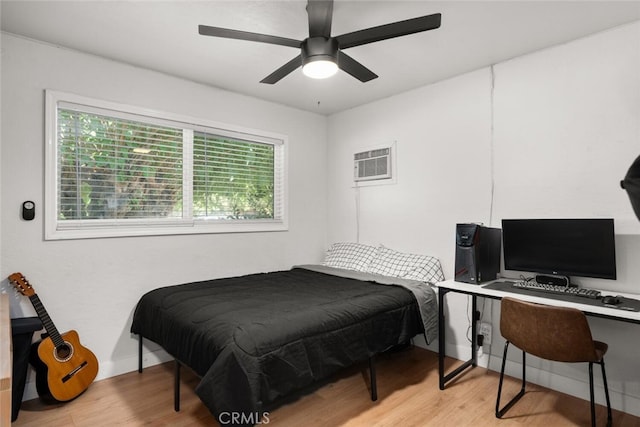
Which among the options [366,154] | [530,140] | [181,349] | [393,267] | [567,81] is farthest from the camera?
[366,154]

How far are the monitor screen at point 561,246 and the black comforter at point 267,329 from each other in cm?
86

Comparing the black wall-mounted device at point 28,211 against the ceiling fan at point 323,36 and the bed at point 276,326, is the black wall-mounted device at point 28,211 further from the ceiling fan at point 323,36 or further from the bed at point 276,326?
the ceiling fan at point 323,36

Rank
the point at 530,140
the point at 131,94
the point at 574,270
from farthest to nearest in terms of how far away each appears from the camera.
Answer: the point at 131,94 < the point at 530,140 < the point at 574,270

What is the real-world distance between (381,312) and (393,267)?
90 cm

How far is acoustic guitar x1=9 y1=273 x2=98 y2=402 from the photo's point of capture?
223cm

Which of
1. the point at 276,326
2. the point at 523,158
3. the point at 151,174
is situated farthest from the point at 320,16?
the point at 151,174

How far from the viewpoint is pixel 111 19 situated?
2.18 m

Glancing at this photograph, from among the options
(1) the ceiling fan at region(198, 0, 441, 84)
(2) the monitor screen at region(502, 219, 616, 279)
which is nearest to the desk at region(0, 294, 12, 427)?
(1) the ceiling fan at region(198, 0, 441, 84)

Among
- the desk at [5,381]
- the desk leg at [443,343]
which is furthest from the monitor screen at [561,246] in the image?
the desk at [5,381]

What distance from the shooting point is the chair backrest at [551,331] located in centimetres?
184

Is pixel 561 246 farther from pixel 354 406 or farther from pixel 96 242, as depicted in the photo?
pixel 96 242

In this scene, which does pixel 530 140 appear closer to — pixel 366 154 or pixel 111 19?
pixel 366 154

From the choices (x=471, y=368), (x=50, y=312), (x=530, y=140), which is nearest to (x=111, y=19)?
(x=50, y=312)

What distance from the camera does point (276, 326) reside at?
74.9 inches
